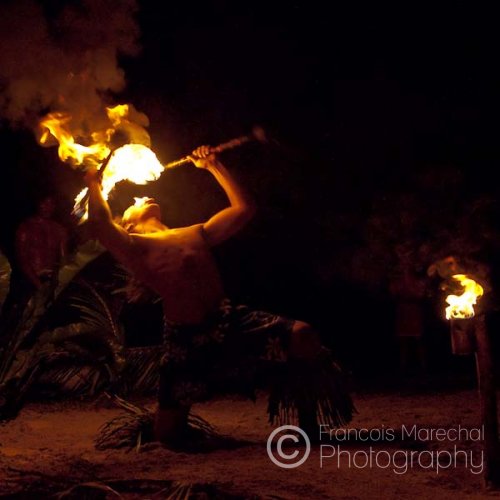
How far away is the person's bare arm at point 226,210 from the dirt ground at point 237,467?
1.36 m

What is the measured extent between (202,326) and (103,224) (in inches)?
34.1

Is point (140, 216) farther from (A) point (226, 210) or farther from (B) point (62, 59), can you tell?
(B) point (62, 59)

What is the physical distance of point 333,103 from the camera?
29.3ft

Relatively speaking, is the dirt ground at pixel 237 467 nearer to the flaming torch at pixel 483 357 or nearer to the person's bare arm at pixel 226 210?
the flaming torch at pixel 483 357

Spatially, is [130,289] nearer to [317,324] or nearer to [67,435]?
[67,435]

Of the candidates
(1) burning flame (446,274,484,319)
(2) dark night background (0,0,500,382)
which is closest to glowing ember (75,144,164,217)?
(1) burning flame (446,274,484,319)

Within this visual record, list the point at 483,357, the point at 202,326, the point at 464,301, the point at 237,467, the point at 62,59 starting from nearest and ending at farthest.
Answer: the point at 483,357 < the point at 464,301 < the point at 237,467 < the point at 202,326 < the point at 62,59

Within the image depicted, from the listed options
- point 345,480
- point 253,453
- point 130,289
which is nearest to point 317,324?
point 130,289

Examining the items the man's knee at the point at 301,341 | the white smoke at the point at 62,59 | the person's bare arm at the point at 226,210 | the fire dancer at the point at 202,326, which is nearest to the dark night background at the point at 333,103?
the white smoke at the point at 62,59

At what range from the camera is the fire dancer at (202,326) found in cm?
500

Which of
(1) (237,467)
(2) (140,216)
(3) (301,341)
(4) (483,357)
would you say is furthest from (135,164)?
(4) (483,357)

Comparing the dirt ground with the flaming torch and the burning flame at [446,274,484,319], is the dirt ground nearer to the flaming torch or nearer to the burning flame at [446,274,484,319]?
the flaming torch

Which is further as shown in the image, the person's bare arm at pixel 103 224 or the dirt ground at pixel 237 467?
the person's bare arm at pixel 103 224

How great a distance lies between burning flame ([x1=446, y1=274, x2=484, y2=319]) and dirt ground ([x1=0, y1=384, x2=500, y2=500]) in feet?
2.93
